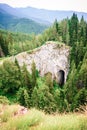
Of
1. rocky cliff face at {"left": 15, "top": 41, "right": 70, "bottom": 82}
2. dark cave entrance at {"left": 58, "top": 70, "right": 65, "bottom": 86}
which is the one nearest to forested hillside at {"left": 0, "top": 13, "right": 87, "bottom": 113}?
rocky cliff face at {"left": 15, "top": 41, "right": 70, "bottom": 82}

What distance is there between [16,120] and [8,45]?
99557mm

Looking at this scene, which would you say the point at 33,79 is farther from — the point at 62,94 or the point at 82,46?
the point at 82,46

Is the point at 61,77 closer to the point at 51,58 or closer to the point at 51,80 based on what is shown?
the point at 51,58

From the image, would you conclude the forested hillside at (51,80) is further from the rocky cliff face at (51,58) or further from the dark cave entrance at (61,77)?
the dark cave entrance at (61,77)

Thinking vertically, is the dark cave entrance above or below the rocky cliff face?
below

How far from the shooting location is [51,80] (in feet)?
206

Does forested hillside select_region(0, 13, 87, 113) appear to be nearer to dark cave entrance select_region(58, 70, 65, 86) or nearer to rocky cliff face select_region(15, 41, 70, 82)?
rocky cliff face select_region(15, 41, 70, 82)

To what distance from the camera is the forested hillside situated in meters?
51.7

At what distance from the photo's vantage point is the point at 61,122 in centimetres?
723

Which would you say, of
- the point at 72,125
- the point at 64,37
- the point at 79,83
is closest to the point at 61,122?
the point at 72,125

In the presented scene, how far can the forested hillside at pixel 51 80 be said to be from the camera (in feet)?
169

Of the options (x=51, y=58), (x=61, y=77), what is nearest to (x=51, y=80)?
(x=51, y=58)

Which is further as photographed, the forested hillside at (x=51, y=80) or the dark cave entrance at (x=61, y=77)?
the dark cave entrance at (x=61, y=77)

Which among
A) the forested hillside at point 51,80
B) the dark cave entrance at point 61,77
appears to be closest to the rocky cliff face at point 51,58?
the dark cave entrance at point 61,77
